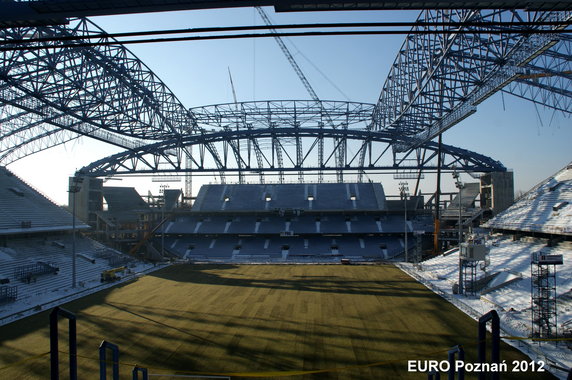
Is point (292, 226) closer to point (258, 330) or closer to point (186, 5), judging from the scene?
point (258, 330)

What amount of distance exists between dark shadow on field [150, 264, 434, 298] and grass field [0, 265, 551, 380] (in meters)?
0.15

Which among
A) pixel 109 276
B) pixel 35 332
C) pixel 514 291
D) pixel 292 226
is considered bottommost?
pixel 109 276

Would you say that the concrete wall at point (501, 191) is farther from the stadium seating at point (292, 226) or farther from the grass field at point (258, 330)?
the grass field at point (258, 330)

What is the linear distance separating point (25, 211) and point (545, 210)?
44694mm

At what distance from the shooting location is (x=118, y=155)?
45.9 m

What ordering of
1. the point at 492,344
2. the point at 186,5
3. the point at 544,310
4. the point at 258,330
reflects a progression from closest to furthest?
the point at 186,5 < the point at 492,344 < the point at 544,310 < the point at 258,330

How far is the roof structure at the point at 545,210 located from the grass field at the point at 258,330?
397 inches

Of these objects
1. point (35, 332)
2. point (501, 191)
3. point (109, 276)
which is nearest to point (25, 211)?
point (109, 276)

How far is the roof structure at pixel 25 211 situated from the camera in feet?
92.7

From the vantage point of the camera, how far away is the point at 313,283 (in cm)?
2653

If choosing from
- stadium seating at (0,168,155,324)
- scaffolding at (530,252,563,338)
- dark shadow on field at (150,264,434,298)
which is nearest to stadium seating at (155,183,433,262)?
stadium seating at (0,168,155,324)

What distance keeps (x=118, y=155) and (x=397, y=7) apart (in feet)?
151

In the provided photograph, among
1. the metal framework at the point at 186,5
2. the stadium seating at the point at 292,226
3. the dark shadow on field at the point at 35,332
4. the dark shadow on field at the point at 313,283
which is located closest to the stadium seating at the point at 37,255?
the dark shadow on field at the point at 35,332

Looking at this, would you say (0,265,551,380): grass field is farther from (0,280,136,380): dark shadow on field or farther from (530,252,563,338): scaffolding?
(530,252,563,338): scaffolding
